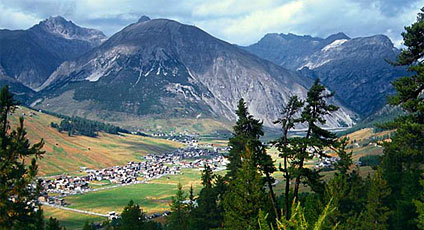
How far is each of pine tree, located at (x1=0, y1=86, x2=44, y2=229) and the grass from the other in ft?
366

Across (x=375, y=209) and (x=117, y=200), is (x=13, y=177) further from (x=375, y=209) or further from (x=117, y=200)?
(x=117, y=200)

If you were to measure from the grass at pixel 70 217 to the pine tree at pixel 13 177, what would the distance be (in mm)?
111479

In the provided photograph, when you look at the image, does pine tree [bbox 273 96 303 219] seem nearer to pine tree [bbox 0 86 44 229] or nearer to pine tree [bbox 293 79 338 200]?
pine tree [bbox 293 79 338 200]

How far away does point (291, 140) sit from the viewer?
32000mm

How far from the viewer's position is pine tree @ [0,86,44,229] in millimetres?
25275

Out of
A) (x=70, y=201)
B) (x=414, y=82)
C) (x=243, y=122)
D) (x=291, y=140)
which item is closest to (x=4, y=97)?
(x=243, y=122)

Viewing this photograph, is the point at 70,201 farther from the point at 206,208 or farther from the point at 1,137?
the point at 1,137

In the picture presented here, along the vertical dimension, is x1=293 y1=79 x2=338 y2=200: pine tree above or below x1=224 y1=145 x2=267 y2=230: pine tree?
above

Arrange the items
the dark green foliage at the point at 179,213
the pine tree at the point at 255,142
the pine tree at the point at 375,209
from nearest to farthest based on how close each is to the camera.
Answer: the pine tree at the point at 255,142 → the pine tree at the point at 375,209 → the dark green foliage at the point at 179,213

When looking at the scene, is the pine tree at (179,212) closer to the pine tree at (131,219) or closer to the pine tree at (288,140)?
the pine tree at (131,219)

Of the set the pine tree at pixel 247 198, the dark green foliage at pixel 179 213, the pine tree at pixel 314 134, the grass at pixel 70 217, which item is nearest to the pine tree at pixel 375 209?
the pine tree at pixel 314 134

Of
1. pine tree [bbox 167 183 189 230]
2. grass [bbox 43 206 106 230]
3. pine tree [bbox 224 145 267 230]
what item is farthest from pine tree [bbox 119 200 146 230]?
grass [bbox 43 206 106 230]

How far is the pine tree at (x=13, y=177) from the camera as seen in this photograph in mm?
25275

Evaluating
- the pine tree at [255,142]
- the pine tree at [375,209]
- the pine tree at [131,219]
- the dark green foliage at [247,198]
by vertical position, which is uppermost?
the pine tree at [255,142]
